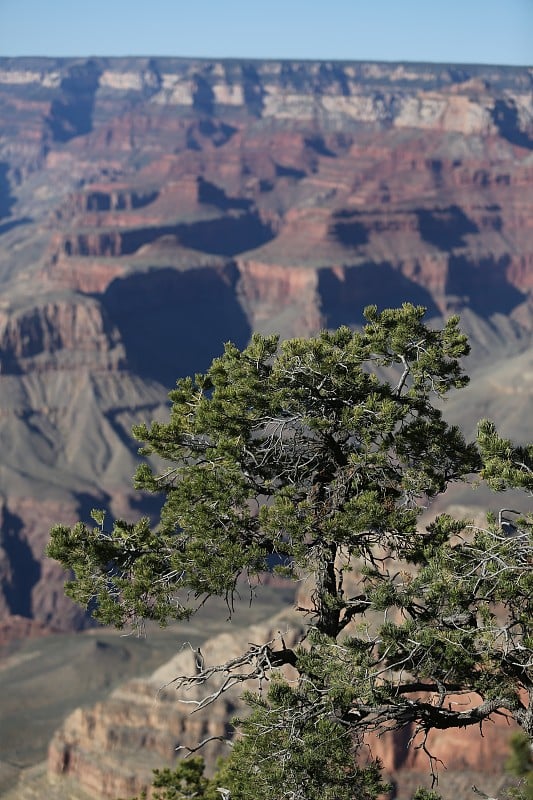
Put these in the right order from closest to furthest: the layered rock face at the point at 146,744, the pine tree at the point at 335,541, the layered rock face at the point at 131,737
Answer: the pine tree at the point at 335,541 < the layered rock face at the point at 146,744 < the layered rock face at the point at 131,737

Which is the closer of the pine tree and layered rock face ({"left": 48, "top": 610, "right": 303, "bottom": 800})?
the pine tree

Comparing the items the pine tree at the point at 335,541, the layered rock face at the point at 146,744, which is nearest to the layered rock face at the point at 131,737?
the layered rock face at the point at 146,744

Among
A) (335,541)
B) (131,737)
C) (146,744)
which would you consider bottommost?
(335,541)

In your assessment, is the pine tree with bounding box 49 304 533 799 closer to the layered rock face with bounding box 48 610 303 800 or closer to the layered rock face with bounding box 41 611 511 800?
the layered rock face with bounding box 41 611 511 800

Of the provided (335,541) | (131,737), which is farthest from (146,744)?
(335,541)

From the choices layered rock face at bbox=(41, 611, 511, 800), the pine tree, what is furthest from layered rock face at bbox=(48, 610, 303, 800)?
the pine tree

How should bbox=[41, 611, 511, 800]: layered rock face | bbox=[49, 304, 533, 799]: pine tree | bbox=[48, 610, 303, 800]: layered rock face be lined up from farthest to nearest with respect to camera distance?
bbox=[48, 610, 303, 800]: layered rock face, bbox=[41, 611, 511, 800]: layered rock face, bbox=[49, 304, 533, 799]: pine tree

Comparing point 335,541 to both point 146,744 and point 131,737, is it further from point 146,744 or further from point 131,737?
point 131,737

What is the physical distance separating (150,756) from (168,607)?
1649 inches

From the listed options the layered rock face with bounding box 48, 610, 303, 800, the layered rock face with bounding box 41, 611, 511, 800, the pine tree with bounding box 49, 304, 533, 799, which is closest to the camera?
the pine tree with bounding box 49, 304, 533, 799

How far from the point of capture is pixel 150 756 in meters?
57.8

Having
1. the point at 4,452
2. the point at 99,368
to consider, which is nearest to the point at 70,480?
the point at 4,452

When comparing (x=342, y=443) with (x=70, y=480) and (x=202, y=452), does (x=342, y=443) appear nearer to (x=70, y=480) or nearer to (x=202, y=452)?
(x=202, y=452)

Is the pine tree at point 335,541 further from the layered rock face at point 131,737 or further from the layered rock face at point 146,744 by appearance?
the layered rock face at point 131,737
